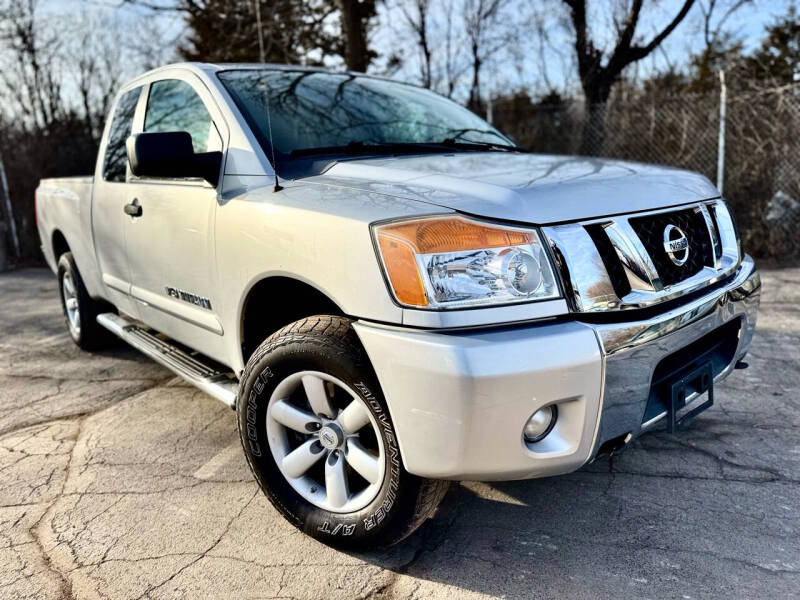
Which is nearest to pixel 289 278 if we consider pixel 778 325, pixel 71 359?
pixel 71 359

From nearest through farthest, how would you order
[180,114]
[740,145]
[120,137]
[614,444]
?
1. [614,444]
2. [180,114]
3. [120,137]
4. [740,145]

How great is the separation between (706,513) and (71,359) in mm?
4100

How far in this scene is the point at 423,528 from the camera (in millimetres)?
2305

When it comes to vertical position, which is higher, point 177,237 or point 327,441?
point 177,237

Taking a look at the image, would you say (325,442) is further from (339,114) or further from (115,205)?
(115,205)

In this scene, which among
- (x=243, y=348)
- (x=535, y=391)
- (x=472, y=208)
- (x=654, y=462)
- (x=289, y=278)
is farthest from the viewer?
(x=654, y=462)

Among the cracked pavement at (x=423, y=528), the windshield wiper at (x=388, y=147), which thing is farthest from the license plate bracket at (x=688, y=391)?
the windshield wiper at (x=388, y=147)

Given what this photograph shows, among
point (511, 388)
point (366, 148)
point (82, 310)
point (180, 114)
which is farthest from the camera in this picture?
point (82, 310)

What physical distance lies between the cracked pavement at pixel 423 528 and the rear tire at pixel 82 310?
3.80 ft

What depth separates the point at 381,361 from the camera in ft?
5.91

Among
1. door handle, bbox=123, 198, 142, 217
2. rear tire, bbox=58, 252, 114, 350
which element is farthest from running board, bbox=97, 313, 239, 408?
door handle, bbox=123, 198, 142, 217

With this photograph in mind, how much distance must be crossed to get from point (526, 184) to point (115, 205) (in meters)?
2.47

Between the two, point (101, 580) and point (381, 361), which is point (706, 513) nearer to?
point (381, 361)

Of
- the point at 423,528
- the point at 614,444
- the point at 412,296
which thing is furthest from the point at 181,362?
the point at 614,444
